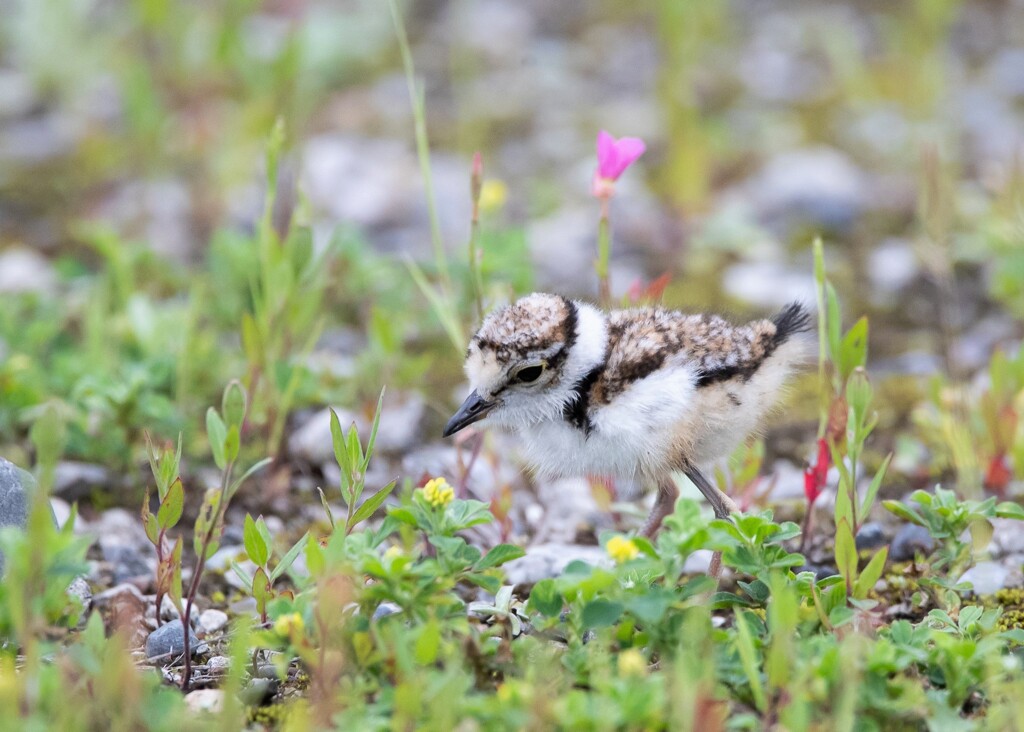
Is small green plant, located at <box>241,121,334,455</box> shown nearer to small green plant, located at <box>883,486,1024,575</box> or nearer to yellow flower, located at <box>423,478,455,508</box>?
yellow flower, located at <box>423,478,455,508</box>

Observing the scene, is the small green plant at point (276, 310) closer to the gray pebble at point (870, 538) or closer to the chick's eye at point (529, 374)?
the chick's eye at point (529, 374)

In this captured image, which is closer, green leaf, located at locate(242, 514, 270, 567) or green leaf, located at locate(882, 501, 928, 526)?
green leaf, located at locate(242, 514, 270, 567)

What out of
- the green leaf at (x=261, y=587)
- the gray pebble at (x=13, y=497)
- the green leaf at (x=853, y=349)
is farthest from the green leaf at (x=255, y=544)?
the green leaf at (x=853, y=349)

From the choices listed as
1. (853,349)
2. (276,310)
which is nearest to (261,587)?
(276,310)

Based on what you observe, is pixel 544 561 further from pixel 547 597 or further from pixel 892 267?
Result: pixel 892 267

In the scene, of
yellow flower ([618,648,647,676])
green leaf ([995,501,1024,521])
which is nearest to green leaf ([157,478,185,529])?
yellow flower ([618,648,647,676])

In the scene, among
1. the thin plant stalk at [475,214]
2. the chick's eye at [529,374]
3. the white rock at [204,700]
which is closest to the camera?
the white rock at [204,700]

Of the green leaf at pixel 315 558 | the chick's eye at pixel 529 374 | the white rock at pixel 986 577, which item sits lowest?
the white rock at pixel 986 577
